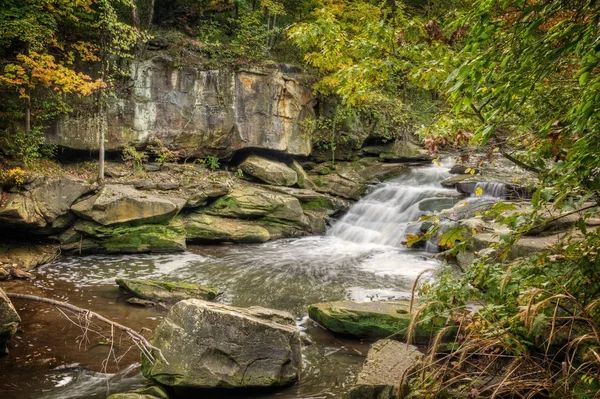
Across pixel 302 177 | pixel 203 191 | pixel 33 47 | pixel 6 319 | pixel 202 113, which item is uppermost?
pixel 33 47

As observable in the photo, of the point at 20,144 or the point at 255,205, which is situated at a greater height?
the point at 20,144

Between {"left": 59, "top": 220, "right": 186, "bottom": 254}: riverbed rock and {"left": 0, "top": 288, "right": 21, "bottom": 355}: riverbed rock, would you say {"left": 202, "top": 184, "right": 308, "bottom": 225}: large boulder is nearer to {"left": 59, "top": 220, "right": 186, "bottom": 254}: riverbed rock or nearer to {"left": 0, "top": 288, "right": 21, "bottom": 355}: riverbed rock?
{"left": 59, "top": 220, "right": 186, "bottom": 254}: riverbed rock

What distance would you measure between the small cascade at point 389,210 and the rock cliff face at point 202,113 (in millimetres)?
3472

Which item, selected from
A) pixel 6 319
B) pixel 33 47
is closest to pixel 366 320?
pixel 6 319

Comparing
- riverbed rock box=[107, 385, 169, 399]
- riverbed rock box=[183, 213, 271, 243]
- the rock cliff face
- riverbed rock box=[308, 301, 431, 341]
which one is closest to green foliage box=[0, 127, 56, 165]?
the rock cliff face

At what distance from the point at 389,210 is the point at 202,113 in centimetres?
745

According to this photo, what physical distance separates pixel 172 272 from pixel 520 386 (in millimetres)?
8314

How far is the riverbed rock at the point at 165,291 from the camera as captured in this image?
7.83 m

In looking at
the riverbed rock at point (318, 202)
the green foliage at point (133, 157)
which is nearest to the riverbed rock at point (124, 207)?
the green foliage at point (133, 157)

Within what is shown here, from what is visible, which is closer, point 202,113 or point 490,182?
point 490,182

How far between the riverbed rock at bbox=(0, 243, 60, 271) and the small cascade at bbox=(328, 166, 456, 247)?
8516mm

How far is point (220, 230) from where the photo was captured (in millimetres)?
12609

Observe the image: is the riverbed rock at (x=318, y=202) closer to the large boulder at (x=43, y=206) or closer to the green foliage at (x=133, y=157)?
the green foliage at (x=133, y=157)

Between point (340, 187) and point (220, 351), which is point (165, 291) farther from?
point (340, 187)
